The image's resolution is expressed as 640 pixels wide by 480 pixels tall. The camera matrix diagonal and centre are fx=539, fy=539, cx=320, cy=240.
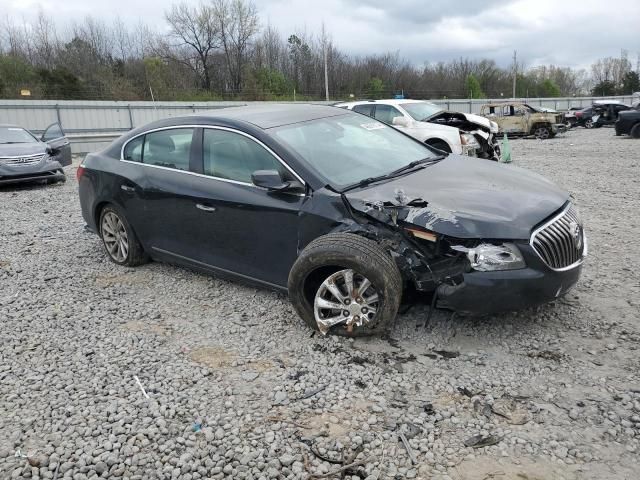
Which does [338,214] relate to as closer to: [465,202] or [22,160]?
[465,202]

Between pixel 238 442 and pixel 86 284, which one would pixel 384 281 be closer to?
pixel 238 442

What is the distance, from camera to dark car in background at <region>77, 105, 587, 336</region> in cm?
350

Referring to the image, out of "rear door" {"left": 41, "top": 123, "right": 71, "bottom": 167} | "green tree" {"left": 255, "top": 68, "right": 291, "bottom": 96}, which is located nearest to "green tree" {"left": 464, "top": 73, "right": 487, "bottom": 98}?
"green tree" {"left": 255, "top": 68, "right": 291, "bottom": 96}

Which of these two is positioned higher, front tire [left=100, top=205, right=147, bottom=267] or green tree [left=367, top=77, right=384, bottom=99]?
green tree [left=367, top=77, right=384, bottom=99]

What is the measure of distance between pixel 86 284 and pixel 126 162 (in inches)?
49.9

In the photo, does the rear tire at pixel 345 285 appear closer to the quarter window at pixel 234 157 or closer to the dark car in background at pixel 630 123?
the quarter window at pixel 234 157

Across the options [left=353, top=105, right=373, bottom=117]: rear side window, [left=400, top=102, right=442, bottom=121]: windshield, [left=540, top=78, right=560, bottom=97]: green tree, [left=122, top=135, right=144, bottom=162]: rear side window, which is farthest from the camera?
[left=540, top=78, right=560, bottom=97]: green tree

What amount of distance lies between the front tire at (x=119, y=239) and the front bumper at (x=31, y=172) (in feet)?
21.6

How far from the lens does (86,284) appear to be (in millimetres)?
5297

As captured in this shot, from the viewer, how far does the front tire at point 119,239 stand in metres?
5.46

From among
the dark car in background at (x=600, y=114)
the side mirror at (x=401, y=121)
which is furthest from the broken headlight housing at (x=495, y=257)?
the dark car in background at (x=600, y=114)

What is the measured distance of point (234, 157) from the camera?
14.7 feet

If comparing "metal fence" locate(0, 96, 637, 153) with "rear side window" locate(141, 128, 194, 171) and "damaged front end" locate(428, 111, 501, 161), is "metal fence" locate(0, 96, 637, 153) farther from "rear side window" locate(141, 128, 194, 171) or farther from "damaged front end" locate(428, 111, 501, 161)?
"rear side window" locate(141, 128, 194, 171)

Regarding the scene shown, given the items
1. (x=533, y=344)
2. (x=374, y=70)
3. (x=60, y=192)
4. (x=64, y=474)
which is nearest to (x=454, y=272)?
(x=533, y=344)
